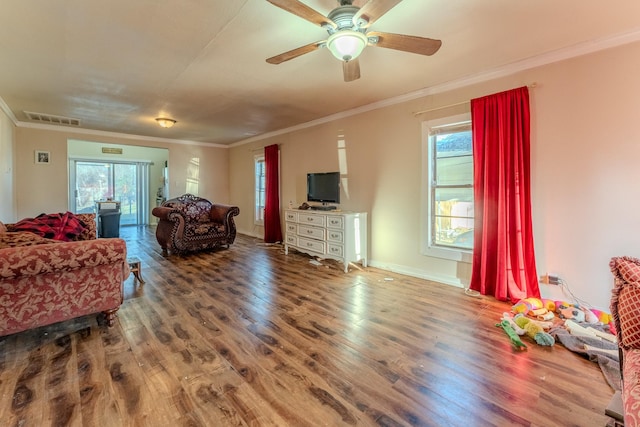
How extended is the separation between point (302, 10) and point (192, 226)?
4093 millimetres

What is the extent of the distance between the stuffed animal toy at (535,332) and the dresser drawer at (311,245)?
8.32ft

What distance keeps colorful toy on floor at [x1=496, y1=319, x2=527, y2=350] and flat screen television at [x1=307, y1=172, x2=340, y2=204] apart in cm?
273

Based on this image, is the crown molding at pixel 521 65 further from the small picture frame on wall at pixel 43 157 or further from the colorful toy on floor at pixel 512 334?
the small picture frame on wall at pixel 43 157

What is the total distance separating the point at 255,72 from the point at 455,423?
10.8ft

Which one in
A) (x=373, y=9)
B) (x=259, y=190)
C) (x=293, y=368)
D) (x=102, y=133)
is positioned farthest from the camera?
(x=259, y=190)

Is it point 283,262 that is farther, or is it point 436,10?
point 283,262

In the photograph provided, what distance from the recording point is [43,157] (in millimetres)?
5344

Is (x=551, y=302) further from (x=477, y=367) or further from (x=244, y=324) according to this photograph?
(x=244, y=324)

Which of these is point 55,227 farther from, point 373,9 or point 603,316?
point 603,316

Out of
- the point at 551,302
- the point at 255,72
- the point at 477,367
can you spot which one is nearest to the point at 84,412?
the point at 477,367

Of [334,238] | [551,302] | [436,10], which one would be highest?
[436,10]

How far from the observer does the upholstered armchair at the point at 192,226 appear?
471cm

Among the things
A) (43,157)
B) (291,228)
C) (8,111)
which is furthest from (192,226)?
(43,157)

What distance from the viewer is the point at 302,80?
10.6ft
